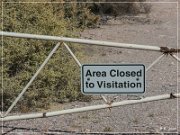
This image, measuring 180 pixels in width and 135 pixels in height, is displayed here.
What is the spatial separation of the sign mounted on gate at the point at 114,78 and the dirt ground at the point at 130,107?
0.89 m

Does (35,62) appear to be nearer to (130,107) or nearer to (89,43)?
(130,107)

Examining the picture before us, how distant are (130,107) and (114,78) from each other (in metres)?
1.97

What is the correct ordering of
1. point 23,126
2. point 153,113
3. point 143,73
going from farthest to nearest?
point 153,113 → point 23,126 → point 143,73

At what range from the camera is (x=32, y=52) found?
26.5 ft

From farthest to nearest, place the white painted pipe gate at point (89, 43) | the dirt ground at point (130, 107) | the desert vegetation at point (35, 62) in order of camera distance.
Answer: the desert vegetation at point (35, 62)
the dirt ground at point (130, 107)
the white painted pipe gate at point (89, 43)

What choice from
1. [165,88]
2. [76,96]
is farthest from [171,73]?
[76,96]

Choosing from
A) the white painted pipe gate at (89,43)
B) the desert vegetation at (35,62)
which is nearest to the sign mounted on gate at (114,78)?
the white painted pipe gate at (89,43)

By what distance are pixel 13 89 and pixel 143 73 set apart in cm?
254

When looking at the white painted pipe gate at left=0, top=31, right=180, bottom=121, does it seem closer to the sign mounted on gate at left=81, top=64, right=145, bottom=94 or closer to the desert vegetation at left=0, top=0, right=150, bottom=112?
the sign mounted on gate at left=81, top=64, right=145, bottom=94

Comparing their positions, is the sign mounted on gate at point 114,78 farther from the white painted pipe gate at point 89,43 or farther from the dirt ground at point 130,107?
the dirt ground at point 130,107

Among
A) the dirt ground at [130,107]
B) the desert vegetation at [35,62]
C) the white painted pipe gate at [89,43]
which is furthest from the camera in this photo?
the desert vegetation at [35,62]

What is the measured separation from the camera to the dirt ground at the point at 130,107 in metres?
6.81

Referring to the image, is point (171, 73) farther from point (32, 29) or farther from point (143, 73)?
point (143, 73)

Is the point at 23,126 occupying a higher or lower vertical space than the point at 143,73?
lower
